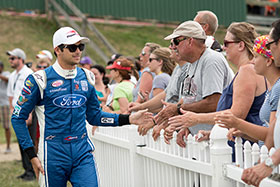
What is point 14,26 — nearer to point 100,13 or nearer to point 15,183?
point 100,13

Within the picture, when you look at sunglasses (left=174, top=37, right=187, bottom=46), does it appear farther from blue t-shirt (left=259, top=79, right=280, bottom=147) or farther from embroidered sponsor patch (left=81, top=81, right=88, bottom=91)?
blue t-shirt (left=259, top=79, right=280, bottom=147)

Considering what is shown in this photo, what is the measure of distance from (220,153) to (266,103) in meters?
0.63

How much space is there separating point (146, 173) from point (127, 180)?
2.03 feet

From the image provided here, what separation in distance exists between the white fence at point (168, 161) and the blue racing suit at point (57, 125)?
80 centimetres

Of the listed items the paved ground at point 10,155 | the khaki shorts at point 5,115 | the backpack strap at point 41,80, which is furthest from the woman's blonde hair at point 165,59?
the khaki shorts at point 5,115

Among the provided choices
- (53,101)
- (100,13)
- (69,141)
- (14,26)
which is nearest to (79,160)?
(69,141)

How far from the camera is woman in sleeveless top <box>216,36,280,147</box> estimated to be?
3.03 metres

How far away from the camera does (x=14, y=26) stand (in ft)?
62.8

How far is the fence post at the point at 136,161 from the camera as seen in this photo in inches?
216

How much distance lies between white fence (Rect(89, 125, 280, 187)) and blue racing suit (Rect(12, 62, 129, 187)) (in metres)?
0.80

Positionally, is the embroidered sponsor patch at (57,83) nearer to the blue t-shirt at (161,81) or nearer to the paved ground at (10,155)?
the blue t-shirt at (161,81)

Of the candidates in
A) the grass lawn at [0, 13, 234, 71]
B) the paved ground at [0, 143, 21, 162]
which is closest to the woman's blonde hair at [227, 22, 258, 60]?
the paved ground at [0, 143, 21, 162]

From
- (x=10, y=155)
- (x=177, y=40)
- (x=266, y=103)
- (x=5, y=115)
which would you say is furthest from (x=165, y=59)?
(x=5, y=115)

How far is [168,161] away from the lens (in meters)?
4.64
